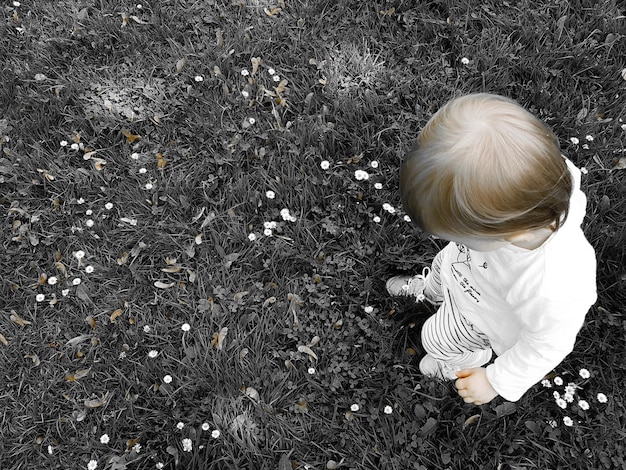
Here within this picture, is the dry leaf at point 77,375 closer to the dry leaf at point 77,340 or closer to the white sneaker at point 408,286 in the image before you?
the dry leaf at point 77,340

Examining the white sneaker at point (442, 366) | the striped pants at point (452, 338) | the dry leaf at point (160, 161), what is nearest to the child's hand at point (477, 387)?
the striped pants at point (452, 338)

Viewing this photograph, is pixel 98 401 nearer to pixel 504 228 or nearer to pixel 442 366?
pixel 442 366

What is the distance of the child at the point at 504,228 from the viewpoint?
4.22 feet

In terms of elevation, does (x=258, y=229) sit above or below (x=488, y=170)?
below

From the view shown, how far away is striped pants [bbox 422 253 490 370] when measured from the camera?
78.2 inches

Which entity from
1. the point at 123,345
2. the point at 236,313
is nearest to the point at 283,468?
the point at 236,313

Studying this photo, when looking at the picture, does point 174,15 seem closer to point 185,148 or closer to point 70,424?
point 185,148

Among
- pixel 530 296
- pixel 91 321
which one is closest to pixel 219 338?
pixel 91 321

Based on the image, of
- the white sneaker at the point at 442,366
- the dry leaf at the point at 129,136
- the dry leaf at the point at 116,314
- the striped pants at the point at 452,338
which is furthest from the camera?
the dry leaf at the point at 129,136

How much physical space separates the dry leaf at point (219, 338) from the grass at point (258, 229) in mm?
11

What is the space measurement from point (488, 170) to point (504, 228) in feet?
0.57

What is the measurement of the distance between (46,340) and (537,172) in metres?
2.37

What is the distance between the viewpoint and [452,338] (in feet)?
6.72

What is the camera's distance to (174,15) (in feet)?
11.6
